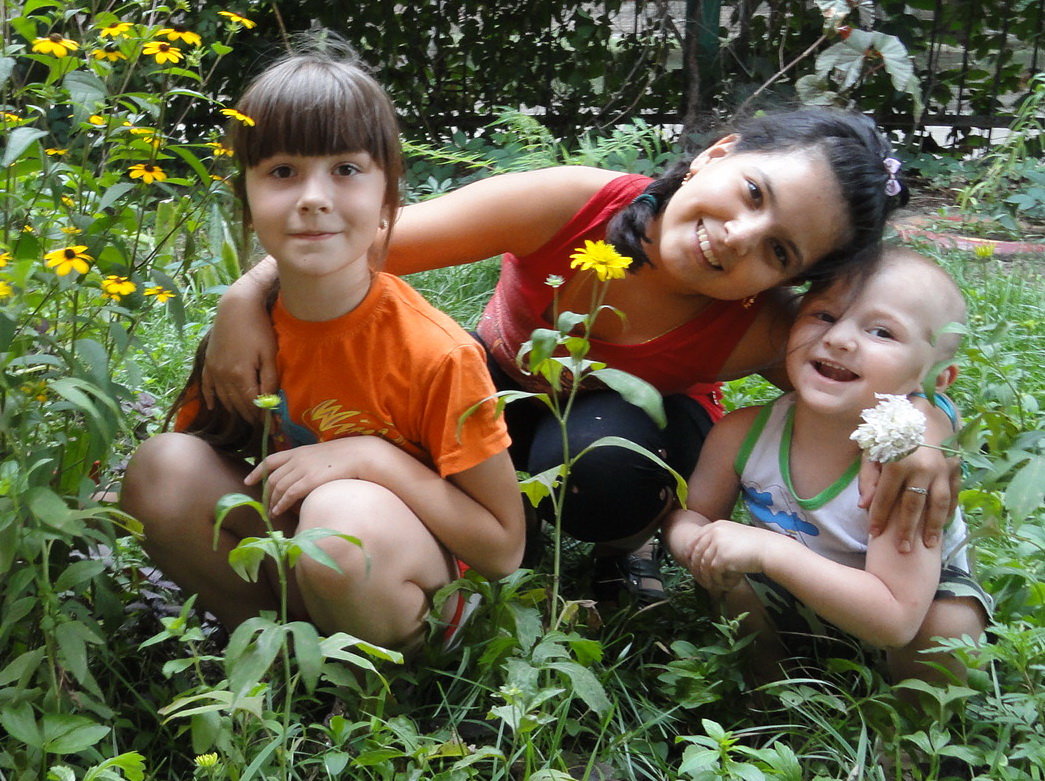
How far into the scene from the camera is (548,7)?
5.40m

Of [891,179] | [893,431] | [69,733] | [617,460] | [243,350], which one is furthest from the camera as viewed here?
[617,460]

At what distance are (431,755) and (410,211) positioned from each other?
968 millimetres

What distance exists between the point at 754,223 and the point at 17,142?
42.2 inches

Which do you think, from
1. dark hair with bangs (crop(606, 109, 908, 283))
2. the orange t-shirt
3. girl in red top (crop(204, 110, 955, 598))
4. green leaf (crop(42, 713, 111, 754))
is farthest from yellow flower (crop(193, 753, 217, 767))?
dark hair with bangs (crop(606, 109, 908, 283))

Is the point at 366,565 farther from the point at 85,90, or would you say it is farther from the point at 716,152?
the point at 716,152

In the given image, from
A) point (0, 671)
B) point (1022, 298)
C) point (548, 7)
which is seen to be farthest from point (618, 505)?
point (548, 7)

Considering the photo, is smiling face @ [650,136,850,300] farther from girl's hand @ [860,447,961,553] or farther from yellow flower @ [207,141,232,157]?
yellow flower @ [207,141,232,157]

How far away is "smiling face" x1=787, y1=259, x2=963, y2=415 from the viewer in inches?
70.8

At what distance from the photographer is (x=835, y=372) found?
6.13ft

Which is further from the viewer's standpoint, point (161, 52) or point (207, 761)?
point (161, 52)

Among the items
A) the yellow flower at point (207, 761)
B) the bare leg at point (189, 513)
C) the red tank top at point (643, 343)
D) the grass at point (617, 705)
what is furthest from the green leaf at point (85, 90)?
the red tank top at point (643, 343)

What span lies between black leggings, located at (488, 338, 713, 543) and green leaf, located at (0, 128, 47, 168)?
3.51 ft

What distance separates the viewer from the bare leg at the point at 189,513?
175 cm

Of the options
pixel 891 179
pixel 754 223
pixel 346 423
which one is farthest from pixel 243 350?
pixel 891 179
